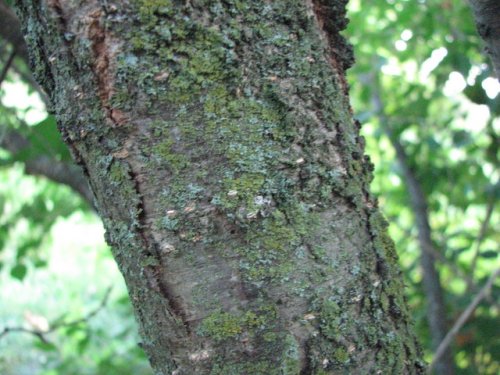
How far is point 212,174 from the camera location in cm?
71

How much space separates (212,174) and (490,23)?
47 centimetres

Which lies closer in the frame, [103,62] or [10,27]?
[103,62]

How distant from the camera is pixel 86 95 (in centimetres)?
71

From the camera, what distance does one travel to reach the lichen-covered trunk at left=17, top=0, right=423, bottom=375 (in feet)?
2.28

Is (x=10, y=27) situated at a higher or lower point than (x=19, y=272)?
higher

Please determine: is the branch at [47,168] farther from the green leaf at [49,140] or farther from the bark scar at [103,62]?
the bark scar at [103,62]

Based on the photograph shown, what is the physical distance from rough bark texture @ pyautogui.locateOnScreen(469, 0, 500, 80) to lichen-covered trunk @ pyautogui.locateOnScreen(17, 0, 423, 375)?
294mm

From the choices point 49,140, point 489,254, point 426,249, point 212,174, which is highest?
point 212,174

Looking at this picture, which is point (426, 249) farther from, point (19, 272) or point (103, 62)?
point (103, 62)

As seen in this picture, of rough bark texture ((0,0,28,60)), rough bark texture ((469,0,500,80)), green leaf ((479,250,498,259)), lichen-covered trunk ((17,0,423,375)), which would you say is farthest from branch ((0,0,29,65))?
green leaf ((479,250,498,259))

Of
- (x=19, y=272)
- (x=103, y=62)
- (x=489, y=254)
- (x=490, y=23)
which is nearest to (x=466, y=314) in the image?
(x=489, y=254)

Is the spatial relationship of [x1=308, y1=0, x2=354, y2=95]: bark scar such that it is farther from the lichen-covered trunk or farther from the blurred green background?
the blurred green background

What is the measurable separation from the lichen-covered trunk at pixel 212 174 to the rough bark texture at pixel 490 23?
0.29 meters

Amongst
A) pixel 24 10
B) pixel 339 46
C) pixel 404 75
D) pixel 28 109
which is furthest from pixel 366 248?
pixel 404 75
